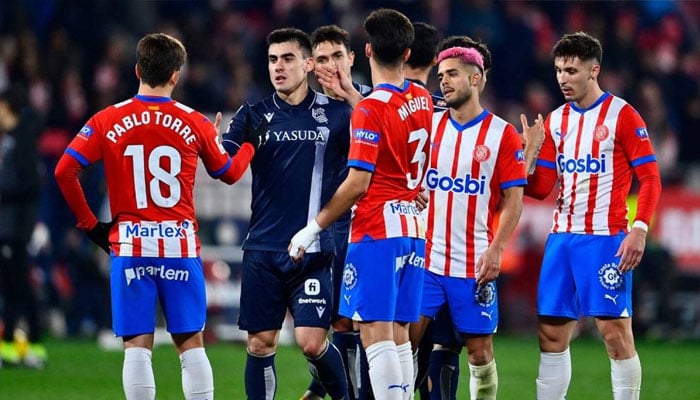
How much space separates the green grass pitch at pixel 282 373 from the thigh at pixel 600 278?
2.41 metres

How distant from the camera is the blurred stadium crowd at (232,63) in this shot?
1720 centimetres

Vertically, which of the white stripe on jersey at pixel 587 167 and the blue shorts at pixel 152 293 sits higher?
the white stripe on jersey at pixel 587 167

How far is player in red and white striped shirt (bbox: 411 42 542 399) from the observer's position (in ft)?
27.5

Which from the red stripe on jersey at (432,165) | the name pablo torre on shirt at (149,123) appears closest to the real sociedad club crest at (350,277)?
the red stripe on jersey at (432,165)

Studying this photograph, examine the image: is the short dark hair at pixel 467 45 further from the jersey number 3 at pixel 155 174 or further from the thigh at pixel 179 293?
the thigh at pixel 179 293

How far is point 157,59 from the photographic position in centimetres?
776

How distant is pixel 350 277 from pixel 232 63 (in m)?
12.2

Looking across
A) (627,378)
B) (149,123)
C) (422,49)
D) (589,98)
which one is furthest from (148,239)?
(627,378)

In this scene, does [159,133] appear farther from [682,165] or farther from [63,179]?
[682,165]

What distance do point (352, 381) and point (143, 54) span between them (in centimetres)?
287

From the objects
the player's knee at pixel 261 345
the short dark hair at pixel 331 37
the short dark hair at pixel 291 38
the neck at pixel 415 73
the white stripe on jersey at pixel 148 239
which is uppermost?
the short dark hair at pixel 331 37

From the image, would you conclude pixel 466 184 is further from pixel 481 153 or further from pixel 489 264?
pixel 489 264

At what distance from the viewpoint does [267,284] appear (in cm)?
835

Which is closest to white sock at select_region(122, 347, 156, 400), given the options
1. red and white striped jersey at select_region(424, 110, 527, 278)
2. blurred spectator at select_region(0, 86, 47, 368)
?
red and white striped jersey at select_region(424, 110, 527, 278)
